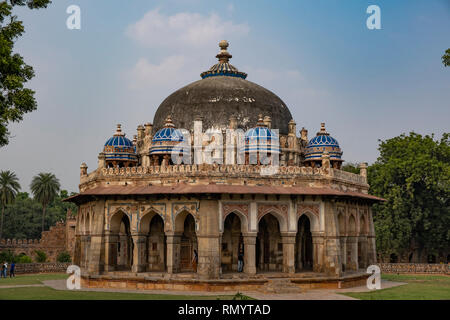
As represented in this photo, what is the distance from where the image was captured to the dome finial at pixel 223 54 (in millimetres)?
34062

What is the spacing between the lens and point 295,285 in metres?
23.5

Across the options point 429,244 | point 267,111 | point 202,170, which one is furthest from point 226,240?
point 429,244

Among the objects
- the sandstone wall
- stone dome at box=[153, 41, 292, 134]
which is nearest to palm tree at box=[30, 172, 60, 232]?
the sandstone wall

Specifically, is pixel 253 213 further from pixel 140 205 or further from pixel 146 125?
pixel 146 125

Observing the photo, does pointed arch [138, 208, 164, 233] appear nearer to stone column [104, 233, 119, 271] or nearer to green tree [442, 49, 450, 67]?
stone column [104, 233, 119, 271]

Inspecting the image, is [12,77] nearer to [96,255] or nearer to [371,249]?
[96,255]

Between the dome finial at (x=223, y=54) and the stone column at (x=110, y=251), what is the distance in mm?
14198

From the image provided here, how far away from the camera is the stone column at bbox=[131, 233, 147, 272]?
2517cm

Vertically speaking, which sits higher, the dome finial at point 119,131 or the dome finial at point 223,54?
the dome finial at point 223,54

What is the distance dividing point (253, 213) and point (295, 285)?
3.86 m

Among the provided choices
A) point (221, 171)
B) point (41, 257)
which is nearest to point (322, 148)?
point (221, 171)

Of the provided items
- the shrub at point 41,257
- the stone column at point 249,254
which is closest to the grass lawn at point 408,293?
the stone column at point 249,254

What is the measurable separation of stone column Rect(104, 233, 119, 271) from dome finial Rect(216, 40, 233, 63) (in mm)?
14198

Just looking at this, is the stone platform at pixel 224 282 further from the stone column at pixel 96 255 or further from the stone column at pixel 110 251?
the stone column at pixel 110 251
